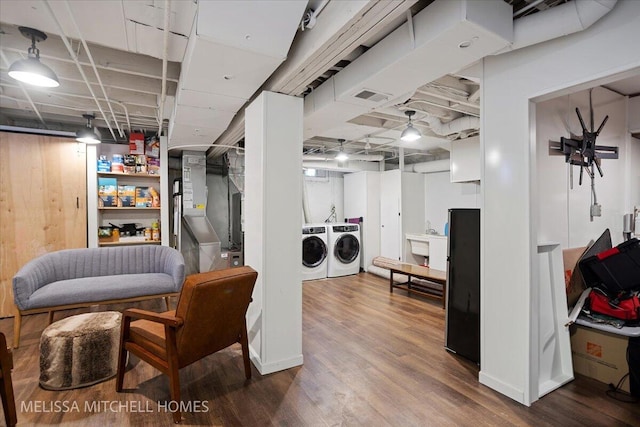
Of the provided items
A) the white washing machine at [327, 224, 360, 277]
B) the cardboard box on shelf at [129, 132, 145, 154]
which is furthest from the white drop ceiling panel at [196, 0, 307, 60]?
the white washing machine at [327, 224, 360, 277]

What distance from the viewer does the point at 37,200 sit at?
391 cm

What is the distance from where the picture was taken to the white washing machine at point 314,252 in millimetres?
5461

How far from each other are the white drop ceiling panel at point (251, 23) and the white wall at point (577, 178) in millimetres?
1897

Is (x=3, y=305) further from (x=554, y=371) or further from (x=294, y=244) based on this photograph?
(x=554, y=371)

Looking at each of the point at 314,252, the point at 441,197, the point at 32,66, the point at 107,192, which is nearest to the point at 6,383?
the point at 32,66

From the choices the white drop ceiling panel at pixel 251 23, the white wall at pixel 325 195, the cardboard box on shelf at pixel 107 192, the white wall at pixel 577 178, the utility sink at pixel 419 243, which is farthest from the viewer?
the white wall at pixel 325 195

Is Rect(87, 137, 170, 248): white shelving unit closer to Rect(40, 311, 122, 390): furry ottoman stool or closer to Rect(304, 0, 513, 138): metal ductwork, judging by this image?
Rect(40, 311, 122, 390): furry ottoman stool

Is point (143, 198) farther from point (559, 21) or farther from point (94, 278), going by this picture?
point (559, 21)

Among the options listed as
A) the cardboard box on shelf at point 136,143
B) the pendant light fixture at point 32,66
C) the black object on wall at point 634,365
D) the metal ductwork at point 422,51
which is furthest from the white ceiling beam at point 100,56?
the black object on wall at point 634,365

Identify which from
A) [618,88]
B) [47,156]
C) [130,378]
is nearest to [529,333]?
[618,88]

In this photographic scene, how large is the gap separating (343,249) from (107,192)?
389 centimetres

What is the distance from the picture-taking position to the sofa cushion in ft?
9.76

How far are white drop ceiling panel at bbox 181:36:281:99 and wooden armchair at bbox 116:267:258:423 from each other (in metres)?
1.37

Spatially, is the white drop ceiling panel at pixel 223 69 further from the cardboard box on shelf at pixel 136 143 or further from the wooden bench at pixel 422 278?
the wooden bench at pixel 422 278
